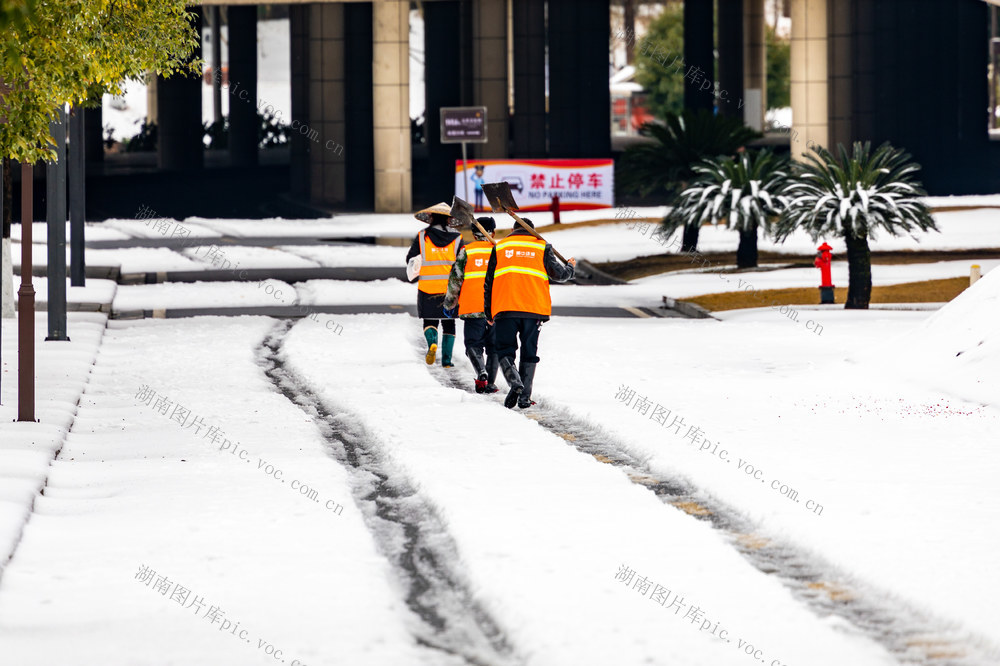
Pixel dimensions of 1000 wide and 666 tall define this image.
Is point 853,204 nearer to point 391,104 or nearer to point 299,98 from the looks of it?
point 391,104

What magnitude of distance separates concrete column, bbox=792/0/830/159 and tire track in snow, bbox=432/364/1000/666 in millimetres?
40737

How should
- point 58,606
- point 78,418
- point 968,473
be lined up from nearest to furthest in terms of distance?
point 58,606 < point 968,473 < point 78,418

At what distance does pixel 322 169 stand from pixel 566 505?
48842 mm

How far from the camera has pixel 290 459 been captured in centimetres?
1128

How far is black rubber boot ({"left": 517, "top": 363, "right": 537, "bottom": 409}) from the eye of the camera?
13.8 meters

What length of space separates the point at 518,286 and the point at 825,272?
1205 centimetres

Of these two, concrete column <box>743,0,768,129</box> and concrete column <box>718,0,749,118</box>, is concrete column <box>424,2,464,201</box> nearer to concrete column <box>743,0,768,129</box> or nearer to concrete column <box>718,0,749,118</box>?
concrete column <box>718,0,749,118</box>

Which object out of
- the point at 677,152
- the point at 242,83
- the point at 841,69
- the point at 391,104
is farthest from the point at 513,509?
the point at 242,83

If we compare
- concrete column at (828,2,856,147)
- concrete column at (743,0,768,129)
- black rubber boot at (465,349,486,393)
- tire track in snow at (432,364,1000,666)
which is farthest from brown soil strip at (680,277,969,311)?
concrete column at (743,0,768,129)

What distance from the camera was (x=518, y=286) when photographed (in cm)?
1342

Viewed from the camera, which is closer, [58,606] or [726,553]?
[58,606]

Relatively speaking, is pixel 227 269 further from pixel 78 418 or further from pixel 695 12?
pixel 695 12

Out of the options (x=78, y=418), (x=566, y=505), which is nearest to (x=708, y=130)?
(x=78, y=418)

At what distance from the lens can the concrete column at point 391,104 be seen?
5106 cm
